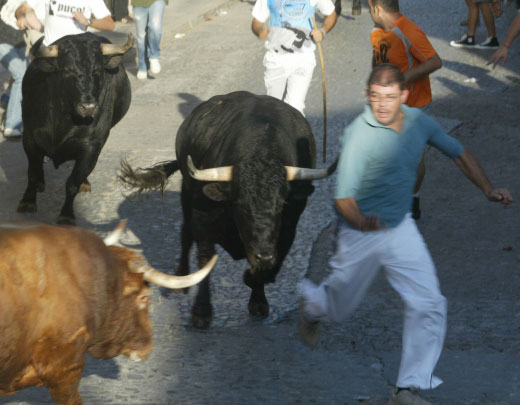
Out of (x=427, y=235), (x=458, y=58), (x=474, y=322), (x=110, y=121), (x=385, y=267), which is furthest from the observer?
(x=458, y=58)

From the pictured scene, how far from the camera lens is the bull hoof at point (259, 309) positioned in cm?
597

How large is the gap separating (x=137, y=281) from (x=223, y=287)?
8.02 feet

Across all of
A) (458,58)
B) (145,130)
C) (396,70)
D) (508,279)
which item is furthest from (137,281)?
(458,58)

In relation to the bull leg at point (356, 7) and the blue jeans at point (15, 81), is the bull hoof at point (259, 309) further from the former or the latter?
the bull leg at point (356, 7)

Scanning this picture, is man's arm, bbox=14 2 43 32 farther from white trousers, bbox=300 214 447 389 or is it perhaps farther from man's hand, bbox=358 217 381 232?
man's hand, bbox=358 217 381 232

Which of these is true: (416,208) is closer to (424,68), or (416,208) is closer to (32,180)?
(424,68)

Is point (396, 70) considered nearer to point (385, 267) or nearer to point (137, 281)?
point (385, 267)

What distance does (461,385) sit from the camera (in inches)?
197

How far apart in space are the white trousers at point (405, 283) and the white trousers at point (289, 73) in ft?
12.1

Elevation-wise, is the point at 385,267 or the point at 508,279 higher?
the point at 385,267

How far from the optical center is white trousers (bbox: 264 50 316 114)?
8289 mm

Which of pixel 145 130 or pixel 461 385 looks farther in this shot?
pixel 145 130

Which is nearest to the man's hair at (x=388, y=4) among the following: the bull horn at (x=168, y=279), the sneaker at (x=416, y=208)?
the sneaker at (x=416, y=208)

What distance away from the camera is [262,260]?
17.6 feet
